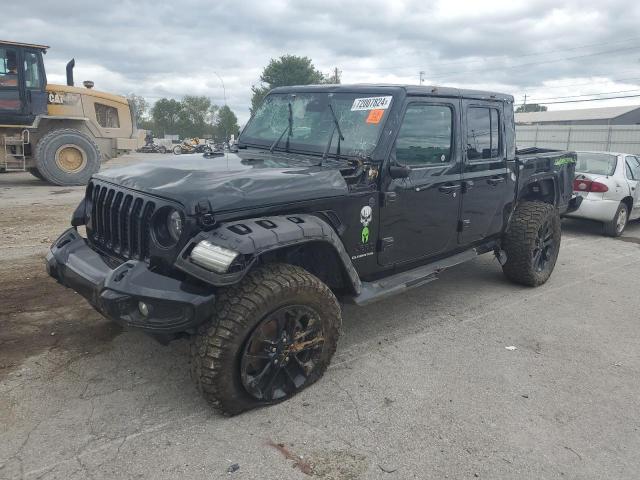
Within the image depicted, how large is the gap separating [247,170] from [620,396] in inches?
112

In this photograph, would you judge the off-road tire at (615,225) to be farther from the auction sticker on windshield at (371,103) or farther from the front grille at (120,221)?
the front grille at (120,221)

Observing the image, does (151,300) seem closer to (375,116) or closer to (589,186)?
(375,116)

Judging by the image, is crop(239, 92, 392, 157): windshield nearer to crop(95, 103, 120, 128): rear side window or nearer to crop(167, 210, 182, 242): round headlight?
crop(167, 210, 182, 242): round headlight

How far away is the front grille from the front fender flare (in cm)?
44

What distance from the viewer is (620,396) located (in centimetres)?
332

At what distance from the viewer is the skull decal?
352cm

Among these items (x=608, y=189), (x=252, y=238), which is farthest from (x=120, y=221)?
(x=608, y=189)

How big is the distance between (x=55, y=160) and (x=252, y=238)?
1097 cm

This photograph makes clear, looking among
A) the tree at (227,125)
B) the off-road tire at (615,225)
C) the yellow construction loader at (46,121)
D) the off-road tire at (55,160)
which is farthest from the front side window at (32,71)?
the off-road tire at (615,225)

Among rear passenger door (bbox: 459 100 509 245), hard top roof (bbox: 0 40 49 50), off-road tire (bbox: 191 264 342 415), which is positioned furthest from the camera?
hard top roof (bbox: 0 40 49 50)

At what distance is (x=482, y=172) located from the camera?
4598mm

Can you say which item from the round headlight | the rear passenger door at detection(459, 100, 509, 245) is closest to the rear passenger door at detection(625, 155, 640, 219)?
the rear passenger door at detection(459, 100, 509, 245)

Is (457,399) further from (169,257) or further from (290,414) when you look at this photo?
(169,257)

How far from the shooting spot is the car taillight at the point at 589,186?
325 inches
